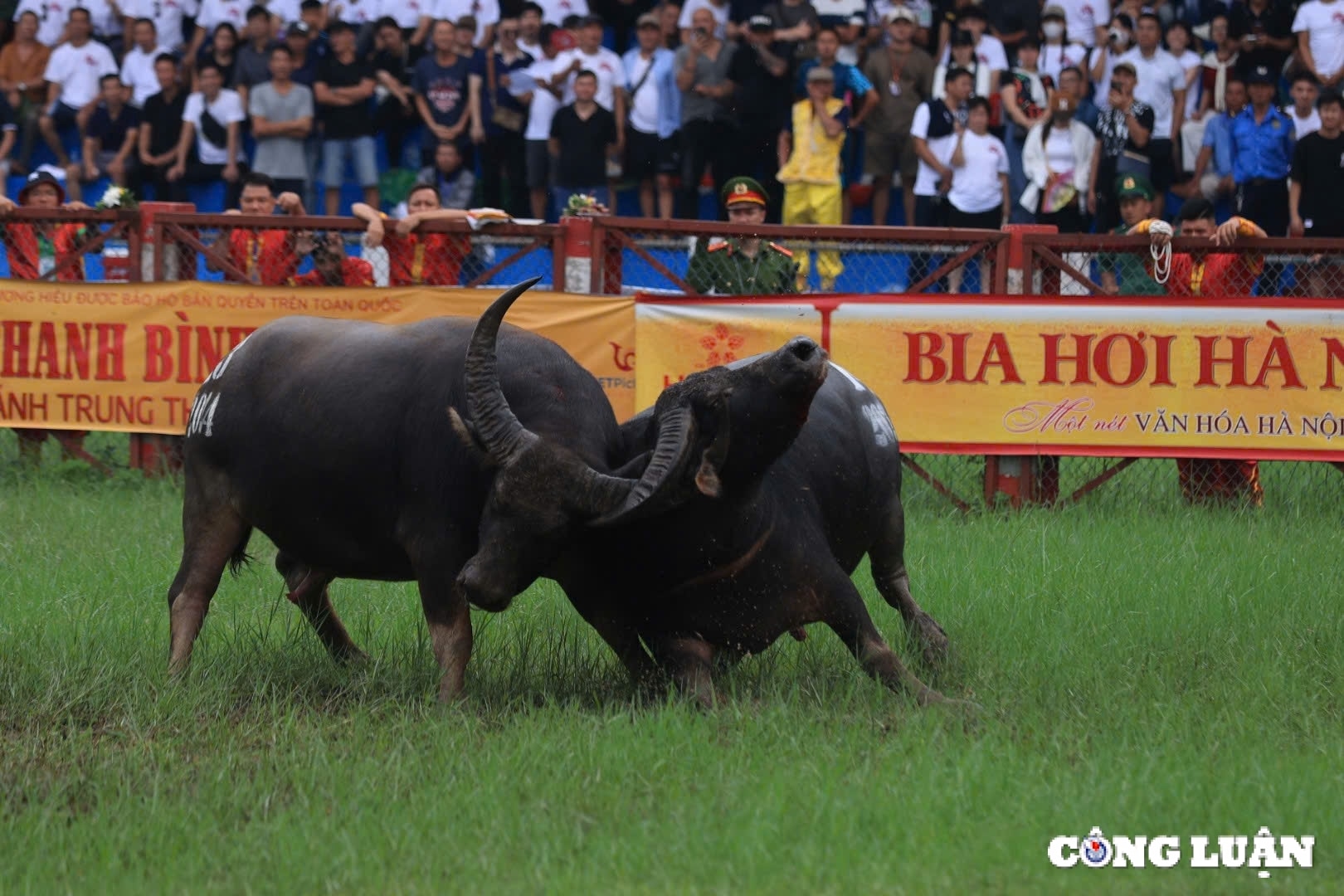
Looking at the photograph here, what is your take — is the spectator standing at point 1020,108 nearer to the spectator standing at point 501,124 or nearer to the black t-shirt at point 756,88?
the black t-shirt at point 756,88

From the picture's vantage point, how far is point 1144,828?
Result: 5074 mm

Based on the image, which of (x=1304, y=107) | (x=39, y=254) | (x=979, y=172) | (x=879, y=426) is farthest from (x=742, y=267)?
(x=1304, y=107)

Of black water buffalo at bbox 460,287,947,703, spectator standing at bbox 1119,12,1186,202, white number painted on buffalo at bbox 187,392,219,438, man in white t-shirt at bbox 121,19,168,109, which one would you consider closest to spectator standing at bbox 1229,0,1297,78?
→ spectator standing at bbox 1119,12,1186,202

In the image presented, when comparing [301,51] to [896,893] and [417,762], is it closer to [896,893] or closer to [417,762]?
[417,762]

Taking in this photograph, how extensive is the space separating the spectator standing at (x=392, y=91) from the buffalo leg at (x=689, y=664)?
12145 millimetres

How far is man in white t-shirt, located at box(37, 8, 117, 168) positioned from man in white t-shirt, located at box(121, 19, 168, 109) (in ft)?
0.89

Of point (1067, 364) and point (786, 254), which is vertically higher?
point (786, 254)

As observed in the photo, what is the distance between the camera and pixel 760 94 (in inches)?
659

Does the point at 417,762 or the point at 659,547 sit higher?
the point at 659,547

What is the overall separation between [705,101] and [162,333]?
653 centimetres

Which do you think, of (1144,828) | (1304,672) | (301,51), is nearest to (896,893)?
(1144,828)

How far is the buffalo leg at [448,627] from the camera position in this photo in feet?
21.4

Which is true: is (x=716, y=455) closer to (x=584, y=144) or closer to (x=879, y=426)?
(x=879, y=426)

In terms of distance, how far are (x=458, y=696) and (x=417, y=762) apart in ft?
2.67
